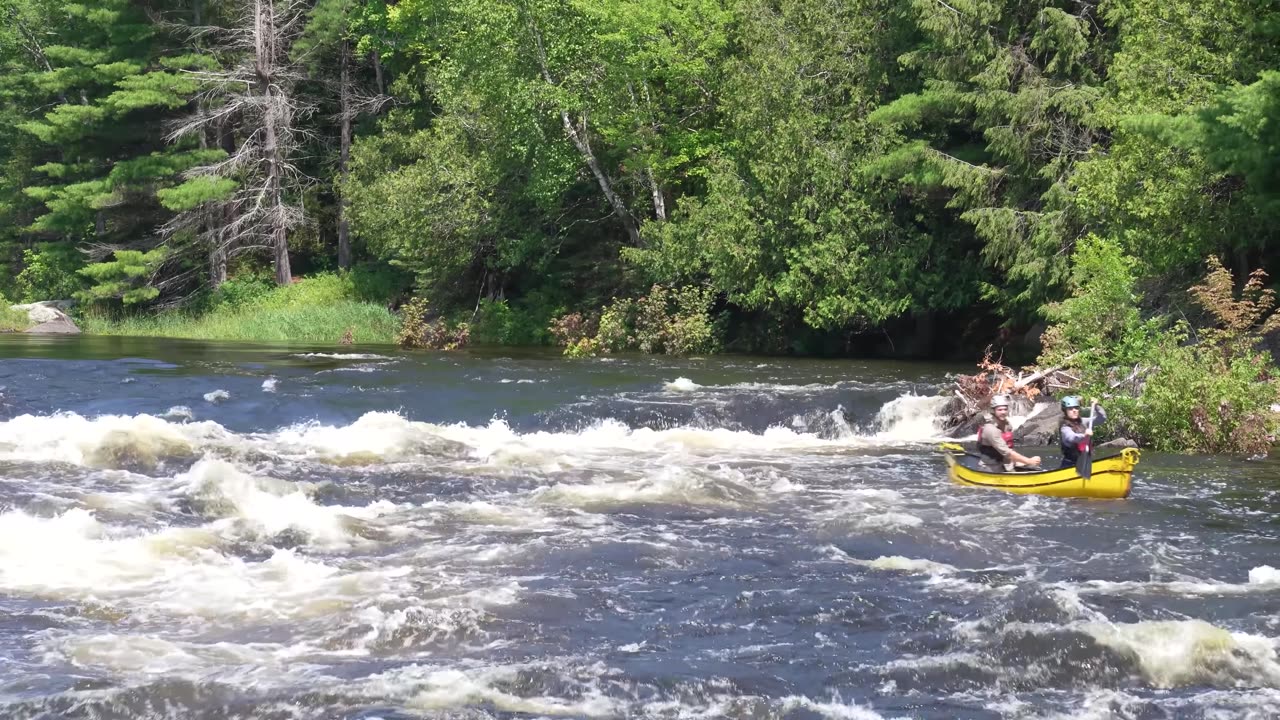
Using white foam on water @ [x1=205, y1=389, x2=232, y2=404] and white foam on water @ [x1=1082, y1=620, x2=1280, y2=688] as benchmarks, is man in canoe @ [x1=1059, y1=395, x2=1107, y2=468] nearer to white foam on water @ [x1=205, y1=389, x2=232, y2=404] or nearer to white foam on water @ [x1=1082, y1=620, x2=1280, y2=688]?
white foam on water @ [x1=1082, y1=620, x2=1280, y2=688]

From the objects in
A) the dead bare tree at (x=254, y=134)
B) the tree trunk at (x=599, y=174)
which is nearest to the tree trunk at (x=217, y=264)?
the dead bare tree at (x=254, y=134)

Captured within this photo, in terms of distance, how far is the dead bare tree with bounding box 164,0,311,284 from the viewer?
39.9 m

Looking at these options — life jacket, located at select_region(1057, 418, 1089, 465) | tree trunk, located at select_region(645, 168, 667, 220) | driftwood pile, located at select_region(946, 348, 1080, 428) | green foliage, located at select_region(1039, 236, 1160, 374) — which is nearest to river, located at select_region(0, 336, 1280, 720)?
life jacket, located at select_region(1057, 418, 1089, 465)

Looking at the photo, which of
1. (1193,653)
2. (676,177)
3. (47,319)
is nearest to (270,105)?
(47,319)

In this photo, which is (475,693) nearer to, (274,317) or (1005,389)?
(1005,389)

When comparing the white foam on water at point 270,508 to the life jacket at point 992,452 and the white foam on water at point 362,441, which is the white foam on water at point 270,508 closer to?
the white foam on water at point 362,441

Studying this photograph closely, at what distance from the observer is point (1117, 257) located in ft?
63.2

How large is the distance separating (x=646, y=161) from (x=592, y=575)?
21720mm

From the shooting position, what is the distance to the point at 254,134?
40.6m

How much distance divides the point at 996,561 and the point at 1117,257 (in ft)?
32.0

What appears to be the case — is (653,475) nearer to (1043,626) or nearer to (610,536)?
(610,536)

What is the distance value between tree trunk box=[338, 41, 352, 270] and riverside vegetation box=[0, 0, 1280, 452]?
10cm

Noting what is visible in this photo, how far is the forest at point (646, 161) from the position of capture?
21.5 metres

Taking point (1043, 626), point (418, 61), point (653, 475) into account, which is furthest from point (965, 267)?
point (418, 61)
